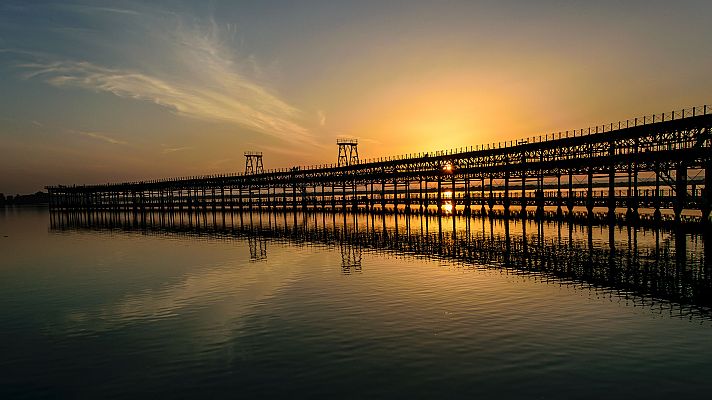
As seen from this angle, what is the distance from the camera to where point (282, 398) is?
11758mm

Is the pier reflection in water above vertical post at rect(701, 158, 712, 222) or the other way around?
the other way around

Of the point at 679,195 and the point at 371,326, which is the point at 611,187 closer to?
the point at 679,195

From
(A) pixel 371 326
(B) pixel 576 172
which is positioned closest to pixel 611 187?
(B) pixel 576 172

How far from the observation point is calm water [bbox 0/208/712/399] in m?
12.6

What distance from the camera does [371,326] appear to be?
17.7 meters

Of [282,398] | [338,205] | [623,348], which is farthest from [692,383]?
[338,205]

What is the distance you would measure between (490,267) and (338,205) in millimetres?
129960

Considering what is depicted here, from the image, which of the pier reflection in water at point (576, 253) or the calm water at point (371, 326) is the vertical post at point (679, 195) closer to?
the pier reflection in water at point (576, 253)

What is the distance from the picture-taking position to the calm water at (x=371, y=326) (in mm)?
12562

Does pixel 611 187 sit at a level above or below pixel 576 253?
above

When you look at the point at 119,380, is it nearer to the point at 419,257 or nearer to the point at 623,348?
the point at 623,348

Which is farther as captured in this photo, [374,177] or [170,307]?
[374,177]

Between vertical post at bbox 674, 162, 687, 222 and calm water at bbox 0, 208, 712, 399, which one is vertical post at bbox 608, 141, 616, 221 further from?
calm water at bbox 0, 208, 712, 399

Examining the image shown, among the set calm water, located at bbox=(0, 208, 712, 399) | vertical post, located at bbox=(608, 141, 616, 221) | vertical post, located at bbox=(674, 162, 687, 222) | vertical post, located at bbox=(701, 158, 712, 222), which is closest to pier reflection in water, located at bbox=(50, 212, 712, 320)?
calm water, located at bbox=(0, 208, 712, 399)
